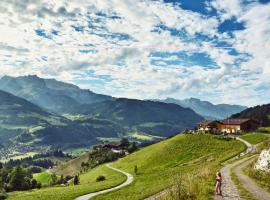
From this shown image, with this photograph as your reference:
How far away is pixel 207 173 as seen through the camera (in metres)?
50.5

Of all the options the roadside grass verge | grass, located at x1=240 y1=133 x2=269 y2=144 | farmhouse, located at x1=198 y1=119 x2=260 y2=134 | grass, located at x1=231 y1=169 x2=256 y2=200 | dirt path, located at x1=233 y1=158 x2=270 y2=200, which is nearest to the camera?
grass, located at x1=231 y1=169 x2=256 y2=200

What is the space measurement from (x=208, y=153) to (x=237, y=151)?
9.93 meters

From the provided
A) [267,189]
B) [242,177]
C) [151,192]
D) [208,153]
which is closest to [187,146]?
[208,153]

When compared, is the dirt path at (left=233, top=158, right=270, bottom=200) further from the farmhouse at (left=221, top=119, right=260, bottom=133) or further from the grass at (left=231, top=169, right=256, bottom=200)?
the farmhouse at (left=221, top=119, right=260, bottom=133)

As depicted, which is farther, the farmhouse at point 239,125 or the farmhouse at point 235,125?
the farmhouse at point 235,125

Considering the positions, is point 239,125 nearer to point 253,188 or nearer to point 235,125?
point 235,125

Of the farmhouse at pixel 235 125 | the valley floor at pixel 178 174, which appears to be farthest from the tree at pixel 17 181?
the farmhouse at pixel 235 125

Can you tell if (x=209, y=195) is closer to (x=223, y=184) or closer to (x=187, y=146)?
(x=223, y=184)

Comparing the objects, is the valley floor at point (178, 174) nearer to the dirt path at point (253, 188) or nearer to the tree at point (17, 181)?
the dirt path at point (253, 188)

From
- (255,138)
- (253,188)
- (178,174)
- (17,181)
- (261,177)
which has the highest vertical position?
(255,138)

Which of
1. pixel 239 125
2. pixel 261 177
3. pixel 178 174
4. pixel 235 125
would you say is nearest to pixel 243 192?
pixel 261 177

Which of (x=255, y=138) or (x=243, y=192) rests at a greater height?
(x=255, y=138)

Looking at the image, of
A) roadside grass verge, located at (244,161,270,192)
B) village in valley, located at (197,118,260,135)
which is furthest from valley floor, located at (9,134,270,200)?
village in valley, located at (197,118,260,135)

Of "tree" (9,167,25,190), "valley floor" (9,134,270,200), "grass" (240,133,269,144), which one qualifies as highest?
"grass" (240,133,269,144)
